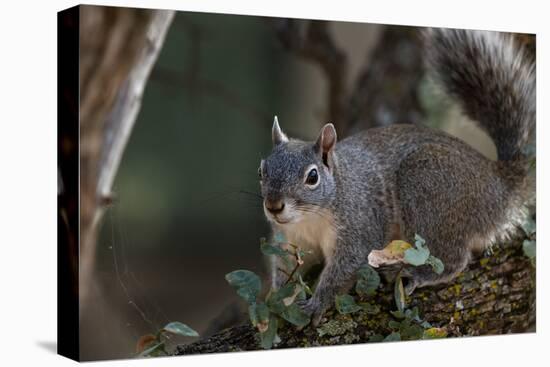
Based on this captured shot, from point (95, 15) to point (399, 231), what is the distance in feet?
6.83

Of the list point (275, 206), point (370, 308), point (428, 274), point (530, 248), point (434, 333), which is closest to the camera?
point (275, 206)

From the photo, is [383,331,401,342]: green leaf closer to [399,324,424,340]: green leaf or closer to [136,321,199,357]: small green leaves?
[399,324,424,340]: green leaf

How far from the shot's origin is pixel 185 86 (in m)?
4.61

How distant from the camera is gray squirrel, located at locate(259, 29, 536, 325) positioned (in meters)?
4.48

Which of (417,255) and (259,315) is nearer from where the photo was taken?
(259,315)

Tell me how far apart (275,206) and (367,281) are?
77 centimetres

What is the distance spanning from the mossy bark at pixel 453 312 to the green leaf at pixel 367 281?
0.17ft

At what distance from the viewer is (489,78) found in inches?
208

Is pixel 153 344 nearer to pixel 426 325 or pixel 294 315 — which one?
pixel 294 315

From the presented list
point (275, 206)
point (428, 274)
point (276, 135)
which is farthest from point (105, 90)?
point (428, 274)

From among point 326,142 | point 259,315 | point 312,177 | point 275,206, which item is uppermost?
point 326,142

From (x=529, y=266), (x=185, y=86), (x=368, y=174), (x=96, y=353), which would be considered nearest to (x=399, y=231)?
(x=368, y=174)

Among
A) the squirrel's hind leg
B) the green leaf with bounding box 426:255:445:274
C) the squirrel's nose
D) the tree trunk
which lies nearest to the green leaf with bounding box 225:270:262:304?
the squirrel's nose

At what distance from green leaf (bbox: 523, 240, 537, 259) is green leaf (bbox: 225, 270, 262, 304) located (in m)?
1.84
